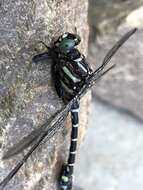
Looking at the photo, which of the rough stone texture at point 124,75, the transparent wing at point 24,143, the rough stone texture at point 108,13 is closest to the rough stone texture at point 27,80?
the transparent wing at point 24,143

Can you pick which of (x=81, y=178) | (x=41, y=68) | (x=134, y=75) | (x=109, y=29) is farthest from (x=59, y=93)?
(x=81, y=178)

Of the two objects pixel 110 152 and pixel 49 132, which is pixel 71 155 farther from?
pixel 110 152

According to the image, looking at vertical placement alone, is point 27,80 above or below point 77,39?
below

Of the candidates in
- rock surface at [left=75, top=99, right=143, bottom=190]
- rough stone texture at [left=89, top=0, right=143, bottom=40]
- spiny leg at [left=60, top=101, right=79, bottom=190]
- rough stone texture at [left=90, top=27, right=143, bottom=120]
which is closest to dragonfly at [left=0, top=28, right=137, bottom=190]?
spiny leg at [left=60, top=101, right=79, bottom=190]

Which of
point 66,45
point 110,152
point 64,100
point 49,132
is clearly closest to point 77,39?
point 66,45

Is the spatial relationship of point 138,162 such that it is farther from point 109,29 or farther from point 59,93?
point 59,93

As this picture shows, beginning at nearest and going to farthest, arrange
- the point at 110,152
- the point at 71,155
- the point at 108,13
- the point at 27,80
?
the point at 27,80 < the point at 71,155 < the point at 108,13 < the point at 110,152
